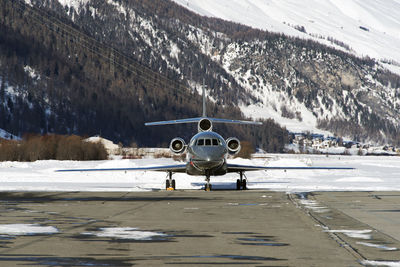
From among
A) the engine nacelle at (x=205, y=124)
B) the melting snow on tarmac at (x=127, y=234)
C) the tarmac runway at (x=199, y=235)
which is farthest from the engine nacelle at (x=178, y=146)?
the melting snow on tarmac at (x=127, y=234)

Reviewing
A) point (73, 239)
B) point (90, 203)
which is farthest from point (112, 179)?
point (73, 239)

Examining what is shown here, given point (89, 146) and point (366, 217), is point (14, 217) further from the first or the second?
point (89, 146)

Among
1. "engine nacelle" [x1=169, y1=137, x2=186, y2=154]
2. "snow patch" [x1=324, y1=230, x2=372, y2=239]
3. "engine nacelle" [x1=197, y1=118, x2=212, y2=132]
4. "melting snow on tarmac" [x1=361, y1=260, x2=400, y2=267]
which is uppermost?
"engine nacelle" [x1=197, y1=118, x2=212, y2=132]

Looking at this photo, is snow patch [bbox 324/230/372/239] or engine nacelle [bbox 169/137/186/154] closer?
snow patch [bbox 324/230/372/239]

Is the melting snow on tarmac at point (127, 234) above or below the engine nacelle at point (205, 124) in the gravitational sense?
below

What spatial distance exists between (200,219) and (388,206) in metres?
7.76

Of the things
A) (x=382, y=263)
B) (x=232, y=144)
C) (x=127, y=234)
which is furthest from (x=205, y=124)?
(x=382, y=263)

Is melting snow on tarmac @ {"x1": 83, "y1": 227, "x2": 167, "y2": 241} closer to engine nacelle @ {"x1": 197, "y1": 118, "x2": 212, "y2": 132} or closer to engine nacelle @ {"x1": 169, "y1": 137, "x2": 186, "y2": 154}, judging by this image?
engine nacelle @ {"x1": 169, "y1": 137, "x2": 186, "y2": 154}

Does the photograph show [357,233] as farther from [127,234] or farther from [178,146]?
[178,146]

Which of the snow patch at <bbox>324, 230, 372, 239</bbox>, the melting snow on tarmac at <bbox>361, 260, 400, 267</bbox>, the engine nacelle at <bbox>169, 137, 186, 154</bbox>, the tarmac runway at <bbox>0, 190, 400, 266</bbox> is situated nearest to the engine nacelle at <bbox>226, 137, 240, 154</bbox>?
the engine nacelle at <bbox>169, 137, 186, 154</bbox>

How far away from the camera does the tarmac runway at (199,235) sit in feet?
32.5

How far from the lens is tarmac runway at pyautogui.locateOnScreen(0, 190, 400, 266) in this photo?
32.5 ft

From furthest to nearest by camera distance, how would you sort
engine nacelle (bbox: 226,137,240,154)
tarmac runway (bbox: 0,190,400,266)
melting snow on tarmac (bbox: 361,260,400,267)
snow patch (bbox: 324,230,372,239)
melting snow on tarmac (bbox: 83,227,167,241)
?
engine nacelle (bbox: 226,137,240,154) → snow patch (bbox: 324,230,372,239) → melting snow on tarmac (bbox: 83,227,167,241) → tarmac runway (bbox: 0,190,400,266) → melting snow on tarmac (bbox: 361,260,400,267)

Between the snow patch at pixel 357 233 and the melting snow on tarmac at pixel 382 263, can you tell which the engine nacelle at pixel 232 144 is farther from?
the melting snow on tarmac at pixel 382 263
